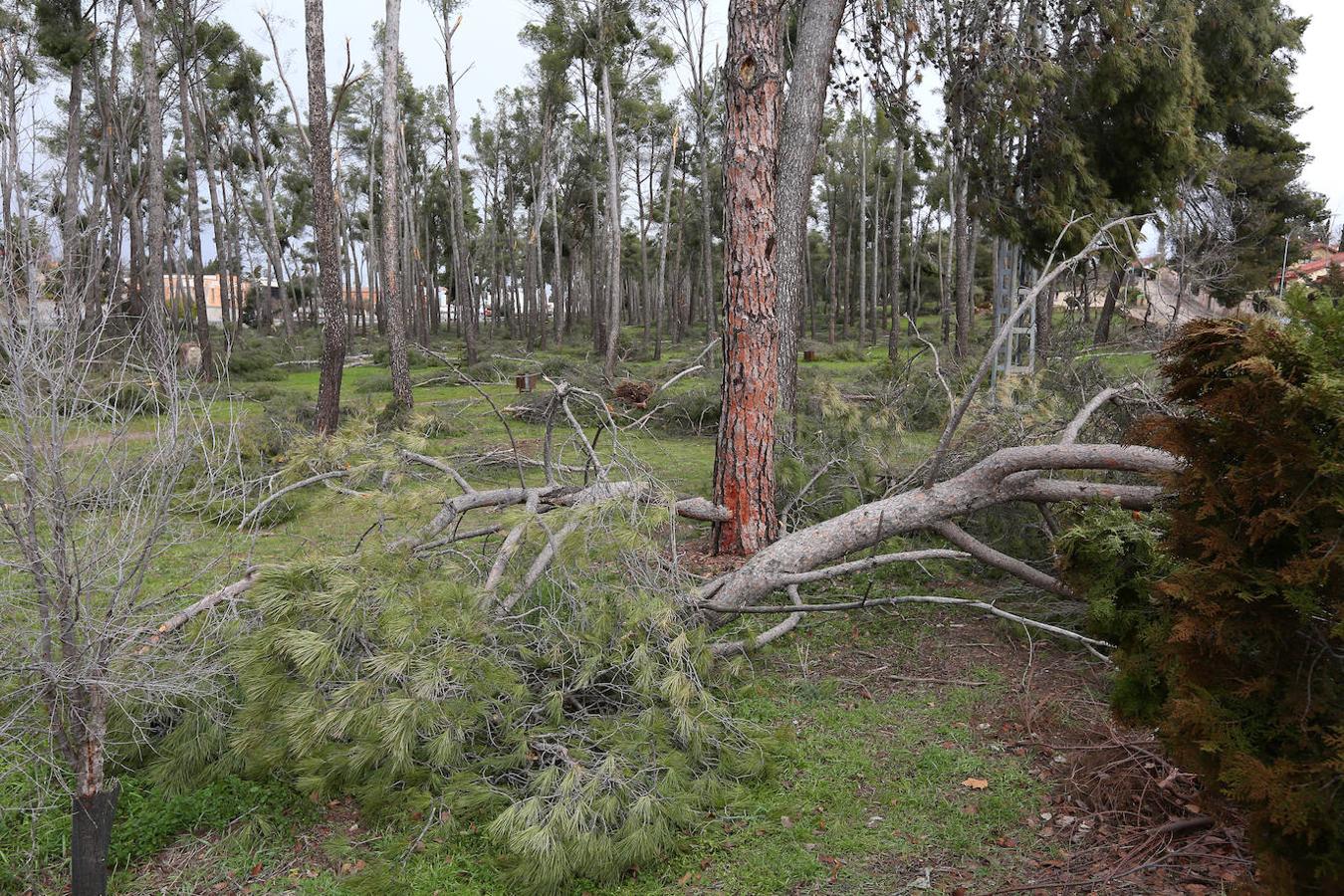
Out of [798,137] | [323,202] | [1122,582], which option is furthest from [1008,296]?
[1122,582]

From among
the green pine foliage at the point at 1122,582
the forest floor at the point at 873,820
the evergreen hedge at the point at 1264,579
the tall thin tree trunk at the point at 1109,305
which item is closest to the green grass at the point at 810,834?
the forest floor at the point at 873,820

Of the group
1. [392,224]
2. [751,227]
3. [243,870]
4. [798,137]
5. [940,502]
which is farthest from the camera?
[392,224]

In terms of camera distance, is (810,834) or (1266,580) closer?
(1266,580)

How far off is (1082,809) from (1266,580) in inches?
54.0

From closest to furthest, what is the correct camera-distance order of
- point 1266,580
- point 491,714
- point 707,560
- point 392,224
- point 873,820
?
1. point 1266,580
2. point 873,820
3. point 491,714
4. point 707,560
5. point 392,224

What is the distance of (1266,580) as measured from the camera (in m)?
2.29

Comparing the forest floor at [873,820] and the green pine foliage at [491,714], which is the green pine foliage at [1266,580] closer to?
the forest floor at [873,820]

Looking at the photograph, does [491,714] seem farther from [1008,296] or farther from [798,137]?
[1008,296]

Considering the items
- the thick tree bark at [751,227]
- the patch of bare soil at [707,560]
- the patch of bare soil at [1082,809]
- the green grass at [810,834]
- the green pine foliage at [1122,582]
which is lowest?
the green grass at [810,834]

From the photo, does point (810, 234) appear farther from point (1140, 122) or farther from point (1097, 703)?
point (1097, 703)

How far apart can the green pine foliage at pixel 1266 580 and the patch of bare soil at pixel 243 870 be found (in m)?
2.91

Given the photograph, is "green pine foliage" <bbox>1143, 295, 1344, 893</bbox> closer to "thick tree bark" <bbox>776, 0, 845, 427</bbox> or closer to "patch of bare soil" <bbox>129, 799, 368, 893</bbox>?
"patch of bare soil" <bbox>129, 799, 368, 893</bbox>

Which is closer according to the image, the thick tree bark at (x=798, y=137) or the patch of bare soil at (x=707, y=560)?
the patch of bare soil at (x=707, y=560)

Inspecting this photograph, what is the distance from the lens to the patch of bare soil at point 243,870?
3107mm
